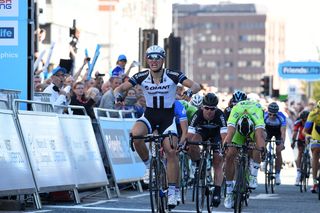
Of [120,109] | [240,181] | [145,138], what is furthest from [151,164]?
[120,109]

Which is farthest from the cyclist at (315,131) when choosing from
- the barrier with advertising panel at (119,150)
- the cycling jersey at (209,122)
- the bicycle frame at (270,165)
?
the cycling jersey at (209,122)

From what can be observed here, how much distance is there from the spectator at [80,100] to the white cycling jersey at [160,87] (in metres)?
4.47

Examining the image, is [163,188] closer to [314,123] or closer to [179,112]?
[179,112]

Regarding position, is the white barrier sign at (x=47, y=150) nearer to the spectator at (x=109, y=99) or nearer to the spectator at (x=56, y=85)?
the spectator at (x=56, y=85)

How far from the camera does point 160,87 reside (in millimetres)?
14836

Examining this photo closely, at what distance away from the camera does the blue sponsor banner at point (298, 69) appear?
172ft

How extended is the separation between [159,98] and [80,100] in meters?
4.91

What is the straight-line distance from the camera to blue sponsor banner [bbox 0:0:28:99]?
18.7m

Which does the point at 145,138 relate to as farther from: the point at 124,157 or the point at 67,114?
the point at 124,157

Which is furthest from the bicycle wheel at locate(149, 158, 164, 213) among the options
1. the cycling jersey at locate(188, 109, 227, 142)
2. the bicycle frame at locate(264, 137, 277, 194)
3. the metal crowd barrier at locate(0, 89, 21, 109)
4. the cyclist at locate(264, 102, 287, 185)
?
the cyclist at locate(264, 102, 287, 185)

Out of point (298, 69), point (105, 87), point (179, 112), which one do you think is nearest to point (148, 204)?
point (179, 112)

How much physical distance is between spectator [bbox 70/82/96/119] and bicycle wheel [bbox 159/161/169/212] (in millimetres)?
5271

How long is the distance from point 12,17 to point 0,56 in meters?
0.66

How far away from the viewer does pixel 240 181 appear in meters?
15.2
